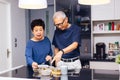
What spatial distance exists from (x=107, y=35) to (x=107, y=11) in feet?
1.70

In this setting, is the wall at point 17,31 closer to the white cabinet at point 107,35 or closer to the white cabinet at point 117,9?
the white cabinet at point 107,35

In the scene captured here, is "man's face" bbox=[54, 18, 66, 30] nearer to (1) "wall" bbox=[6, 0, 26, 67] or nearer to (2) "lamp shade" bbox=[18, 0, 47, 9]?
(2) "lamp shade" bbox=[18, 0, 47, 9]

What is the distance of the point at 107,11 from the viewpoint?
3.77 metres

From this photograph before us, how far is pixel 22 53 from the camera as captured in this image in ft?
15.2

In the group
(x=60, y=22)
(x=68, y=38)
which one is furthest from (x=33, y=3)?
(x=68, y=38)

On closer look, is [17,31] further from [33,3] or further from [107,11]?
[33,3]

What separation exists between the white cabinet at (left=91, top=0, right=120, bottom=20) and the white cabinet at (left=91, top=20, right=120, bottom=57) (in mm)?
205

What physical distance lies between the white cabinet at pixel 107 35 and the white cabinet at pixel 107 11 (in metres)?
0.21

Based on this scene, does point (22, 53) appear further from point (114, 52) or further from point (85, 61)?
point (114, 52)

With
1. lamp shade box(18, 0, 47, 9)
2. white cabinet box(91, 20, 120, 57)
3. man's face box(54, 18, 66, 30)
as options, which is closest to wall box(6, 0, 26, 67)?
white cabinet box(91, 20, 120, 57)

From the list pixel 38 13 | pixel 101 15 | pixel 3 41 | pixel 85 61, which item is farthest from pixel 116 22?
pixel 3 41

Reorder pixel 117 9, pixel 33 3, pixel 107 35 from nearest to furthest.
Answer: pixel 33 3
pixel 117 9
pixel 107 35

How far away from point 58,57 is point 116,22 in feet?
7.53

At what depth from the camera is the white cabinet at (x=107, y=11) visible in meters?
3.73
